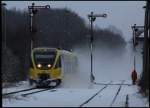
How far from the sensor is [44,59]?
49.7m

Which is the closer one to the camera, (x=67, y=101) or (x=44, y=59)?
(x=67, y=101)

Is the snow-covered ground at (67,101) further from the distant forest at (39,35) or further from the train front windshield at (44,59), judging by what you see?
the distant forest at (39,35)

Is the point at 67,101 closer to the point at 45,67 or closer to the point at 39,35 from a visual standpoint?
the point at 45,67

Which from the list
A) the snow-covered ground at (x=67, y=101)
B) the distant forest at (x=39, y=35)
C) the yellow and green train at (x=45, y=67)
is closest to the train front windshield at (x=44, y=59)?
the yellow and green train at (x=45, y=67)

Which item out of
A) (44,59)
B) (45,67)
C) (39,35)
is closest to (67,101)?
(45,67)

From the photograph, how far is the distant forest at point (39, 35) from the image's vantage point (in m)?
60.4

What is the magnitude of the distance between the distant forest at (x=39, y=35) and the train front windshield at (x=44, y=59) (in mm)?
4620

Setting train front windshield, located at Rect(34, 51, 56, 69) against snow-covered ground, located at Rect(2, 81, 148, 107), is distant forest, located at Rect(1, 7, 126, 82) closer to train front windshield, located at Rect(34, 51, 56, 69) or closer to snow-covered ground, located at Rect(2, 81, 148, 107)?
train front windshield, located at Rect(34, 51, 56, 69)

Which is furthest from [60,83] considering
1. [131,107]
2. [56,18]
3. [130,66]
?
[56,18]

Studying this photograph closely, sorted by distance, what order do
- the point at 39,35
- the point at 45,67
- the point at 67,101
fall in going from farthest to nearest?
the point at 39,35 → the point at 45,67 → the point at 67,101

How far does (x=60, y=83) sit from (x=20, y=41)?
2856 cm

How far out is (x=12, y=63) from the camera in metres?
58.1

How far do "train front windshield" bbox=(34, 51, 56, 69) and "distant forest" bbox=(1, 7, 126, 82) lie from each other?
182 inches

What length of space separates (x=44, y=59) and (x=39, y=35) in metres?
58.7
